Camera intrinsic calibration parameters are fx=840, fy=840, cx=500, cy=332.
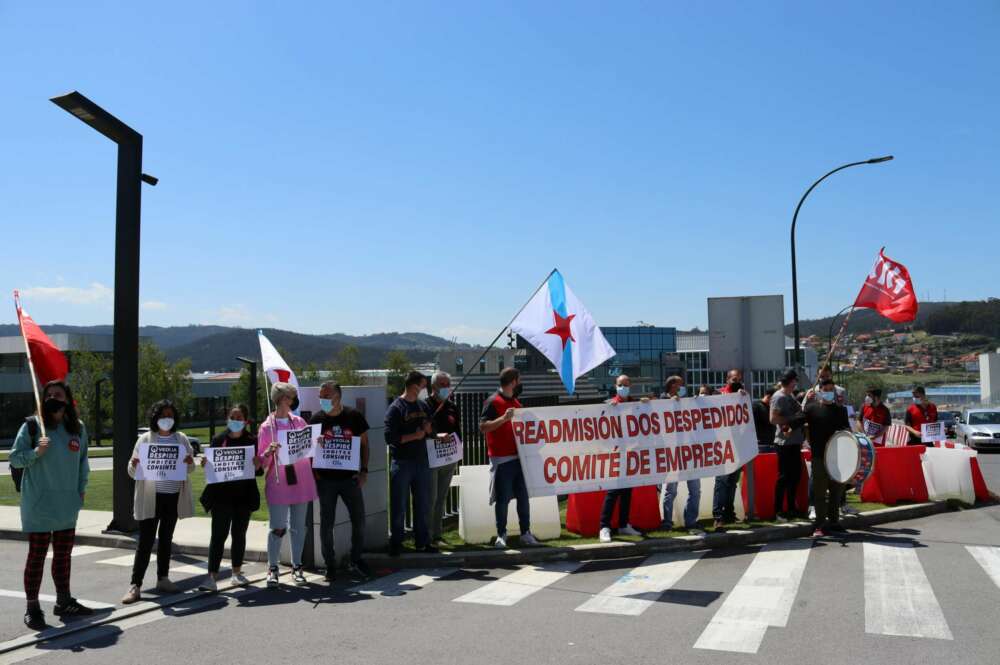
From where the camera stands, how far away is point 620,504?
10.4 metres

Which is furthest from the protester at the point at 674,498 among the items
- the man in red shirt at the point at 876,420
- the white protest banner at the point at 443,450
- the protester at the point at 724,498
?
the man in red shirt at the point at 876,420

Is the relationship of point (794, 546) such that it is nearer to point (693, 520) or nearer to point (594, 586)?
point (693, 520)

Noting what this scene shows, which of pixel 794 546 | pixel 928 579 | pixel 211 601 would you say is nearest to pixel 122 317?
pixel 211 601

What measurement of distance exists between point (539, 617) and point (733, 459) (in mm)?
4900

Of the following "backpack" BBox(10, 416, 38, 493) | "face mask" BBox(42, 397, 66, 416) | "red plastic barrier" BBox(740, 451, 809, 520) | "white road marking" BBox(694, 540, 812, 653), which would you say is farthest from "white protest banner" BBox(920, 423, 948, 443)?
"backpack" BBox(10, 416, 38, 493)

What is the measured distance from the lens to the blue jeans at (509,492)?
973cm

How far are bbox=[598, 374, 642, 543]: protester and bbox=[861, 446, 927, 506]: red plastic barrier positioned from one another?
4588mm

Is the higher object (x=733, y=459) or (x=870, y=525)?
(x=733, y=459)

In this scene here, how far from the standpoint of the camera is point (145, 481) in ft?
25.9

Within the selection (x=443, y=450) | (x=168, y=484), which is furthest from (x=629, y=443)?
(x=168, y=484)

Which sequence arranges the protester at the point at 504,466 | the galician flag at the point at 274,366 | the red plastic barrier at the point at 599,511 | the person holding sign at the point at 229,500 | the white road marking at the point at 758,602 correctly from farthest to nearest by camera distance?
the galician flag at the point at 274,366 → the red plastic barrier at the point at 599,511 → the protester at the point at 504,466 → the person holding sign at the point at 229,500 → the white road marking at the point at 758,602

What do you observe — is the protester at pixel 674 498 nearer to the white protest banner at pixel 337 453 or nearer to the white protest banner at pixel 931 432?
the white protest banner at pixel 337 453

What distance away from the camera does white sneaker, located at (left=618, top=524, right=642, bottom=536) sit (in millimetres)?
10219

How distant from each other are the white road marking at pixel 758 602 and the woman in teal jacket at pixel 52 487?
5.21m
